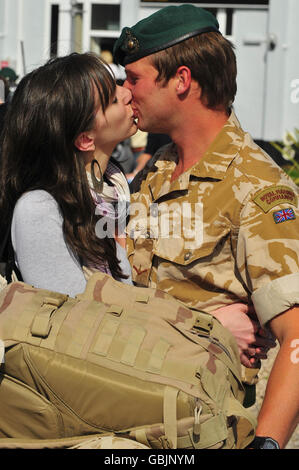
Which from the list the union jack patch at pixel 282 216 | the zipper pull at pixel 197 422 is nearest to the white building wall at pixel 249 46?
the union jack patch at pixel 282 216

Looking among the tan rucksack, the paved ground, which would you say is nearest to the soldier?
the tan rucksack

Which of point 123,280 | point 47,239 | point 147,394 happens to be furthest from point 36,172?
point 147,394

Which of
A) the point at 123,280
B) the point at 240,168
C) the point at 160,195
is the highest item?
the point at 240,168

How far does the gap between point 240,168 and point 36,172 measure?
2.42 ft

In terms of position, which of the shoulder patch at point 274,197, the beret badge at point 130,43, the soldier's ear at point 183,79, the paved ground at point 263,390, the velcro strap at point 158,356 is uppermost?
the beret badge at point 130,43

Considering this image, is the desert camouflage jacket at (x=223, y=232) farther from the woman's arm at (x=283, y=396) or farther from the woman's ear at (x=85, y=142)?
the woman's ear at (x=85, y=142)

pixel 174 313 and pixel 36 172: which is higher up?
pixel 36 172

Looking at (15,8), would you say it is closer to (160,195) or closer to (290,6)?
(290,6)

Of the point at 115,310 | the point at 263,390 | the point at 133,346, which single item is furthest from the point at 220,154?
the point at 263,390

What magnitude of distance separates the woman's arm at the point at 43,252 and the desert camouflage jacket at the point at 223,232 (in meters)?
0.44

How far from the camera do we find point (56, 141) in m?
Result: 2.55

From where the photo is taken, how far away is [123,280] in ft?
8.61

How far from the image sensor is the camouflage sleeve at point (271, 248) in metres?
2.33

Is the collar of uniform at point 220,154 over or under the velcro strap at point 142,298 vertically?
over
